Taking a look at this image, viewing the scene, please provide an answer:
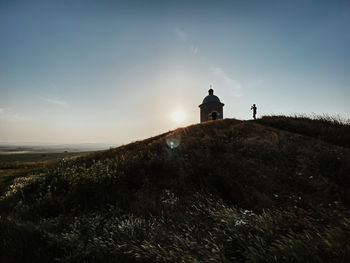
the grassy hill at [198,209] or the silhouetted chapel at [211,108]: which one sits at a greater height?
the silhouetted chapel at [211,108]

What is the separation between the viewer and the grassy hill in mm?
2088

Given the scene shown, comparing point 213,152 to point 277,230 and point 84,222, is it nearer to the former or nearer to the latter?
point 277,230

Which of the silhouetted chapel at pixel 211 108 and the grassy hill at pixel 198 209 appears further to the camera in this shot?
the silhouetted chapel at pixel 211 108

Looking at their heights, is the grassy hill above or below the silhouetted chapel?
below

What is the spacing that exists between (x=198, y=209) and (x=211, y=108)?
76.1 feet

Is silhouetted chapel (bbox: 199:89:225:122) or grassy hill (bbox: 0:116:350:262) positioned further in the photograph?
silhouetted chapel (bbox: 199:89:225:122)

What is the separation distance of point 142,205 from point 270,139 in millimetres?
8517

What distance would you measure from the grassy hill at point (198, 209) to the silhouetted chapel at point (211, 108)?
16.2 meters

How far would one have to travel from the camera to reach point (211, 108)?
25.1 metres

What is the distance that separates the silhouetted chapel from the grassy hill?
16193 mm

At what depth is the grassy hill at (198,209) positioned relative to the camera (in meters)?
2.09

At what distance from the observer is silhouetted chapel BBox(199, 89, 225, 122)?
2512cm

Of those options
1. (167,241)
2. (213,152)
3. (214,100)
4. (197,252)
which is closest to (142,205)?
(167,241)

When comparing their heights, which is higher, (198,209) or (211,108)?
(211,108)
